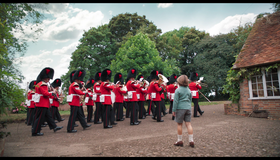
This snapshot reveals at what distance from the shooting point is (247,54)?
10.8 m

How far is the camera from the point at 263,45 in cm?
1062

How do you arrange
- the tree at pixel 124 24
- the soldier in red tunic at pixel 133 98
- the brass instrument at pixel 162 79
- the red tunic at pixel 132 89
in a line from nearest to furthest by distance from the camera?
the brass instrument at pixel 162 79
the soldier in red tunic at pixel 133 98
the red tunic at pixel 132 89
the tree at pixel 124 24

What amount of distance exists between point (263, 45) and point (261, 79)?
6.96ft

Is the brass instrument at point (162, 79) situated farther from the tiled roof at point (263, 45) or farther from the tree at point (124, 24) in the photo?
the tree at point (124, 24)

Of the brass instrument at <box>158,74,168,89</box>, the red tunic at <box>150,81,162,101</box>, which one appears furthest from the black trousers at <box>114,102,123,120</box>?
the brass instrument at <box>158,74,168,89</box>

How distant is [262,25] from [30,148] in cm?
1420

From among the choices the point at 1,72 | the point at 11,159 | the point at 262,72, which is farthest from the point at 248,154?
the point at 262,72

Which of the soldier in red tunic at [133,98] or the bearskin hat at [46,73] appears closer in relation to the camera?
the bearskin hat at [46,73]

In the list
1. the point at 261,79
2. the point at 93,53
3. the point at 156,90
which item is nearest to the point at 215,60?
the point at 93,53

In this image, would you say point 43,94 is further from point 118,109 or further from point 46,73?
point 118,109

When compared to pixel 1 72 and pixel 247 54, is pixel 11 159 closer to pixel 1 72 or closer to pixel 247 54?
pixel 1 72

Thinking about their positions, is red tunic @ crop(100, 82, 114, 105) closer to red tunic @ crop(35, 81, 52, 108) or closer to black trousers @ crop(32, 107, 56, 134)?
red tunic @ crop(35, 81, 52, 108)

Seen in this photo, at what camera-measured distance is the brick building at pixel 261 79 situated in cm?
931

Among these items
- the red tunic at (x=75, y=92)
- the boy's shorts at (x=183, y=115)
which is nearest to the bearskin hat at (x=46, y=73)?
the red tunic at (x=75, y=92)
